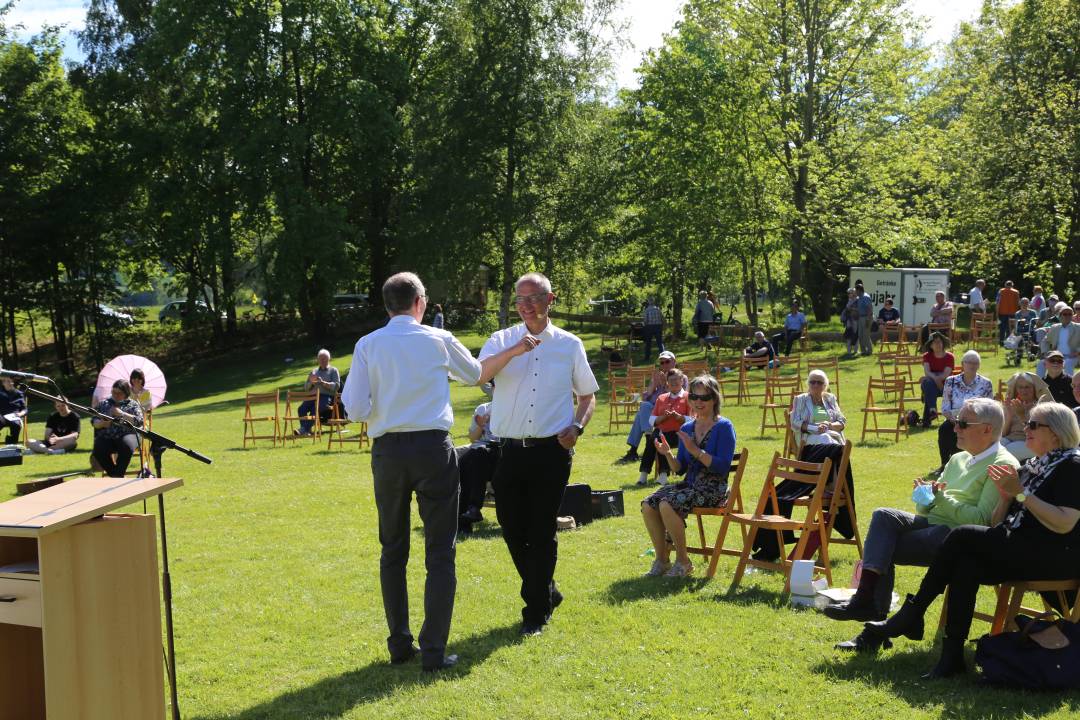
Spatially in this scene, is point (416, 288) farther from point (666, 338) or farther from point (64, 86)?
point (64, 86)

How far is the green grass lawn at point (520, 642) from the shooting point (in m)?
4.92

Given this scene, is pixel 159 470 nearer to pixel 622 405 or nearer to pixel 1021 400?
pixel 1021 400

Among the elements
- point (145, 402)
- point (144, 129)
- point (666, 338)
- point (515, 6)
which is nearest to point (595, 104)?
point (515, 6)

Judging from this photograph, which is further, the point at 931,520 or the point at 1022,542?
the point at 931,520

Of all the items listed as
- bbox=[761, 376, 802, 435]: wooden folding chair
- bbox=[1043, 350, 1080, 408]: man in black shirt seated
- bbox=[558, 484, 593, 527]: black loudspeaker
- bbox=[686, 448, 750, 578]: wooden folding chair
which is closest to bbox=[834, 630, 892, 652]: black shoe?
bbox=[686, 448, 750, 578]: wooden folding chair

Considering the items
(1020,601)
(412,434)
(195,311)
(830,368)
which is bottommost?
(1020,601)

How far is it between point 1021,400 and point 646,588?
375 centimetres

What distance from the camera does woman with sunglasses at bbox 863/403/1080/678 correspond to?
5.14m

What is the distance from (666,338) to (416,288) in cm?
2925

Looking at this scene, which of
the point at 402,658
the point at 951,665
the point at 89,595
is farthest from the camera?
the point at 402,658

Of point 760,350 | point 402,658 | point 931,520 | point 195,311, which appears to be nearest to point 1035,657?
point 931,520

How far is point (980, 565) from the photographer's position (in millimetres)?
5270

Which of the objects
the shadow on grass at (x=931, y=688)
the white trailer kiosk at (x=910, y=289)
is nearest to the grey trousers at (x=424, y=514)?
the shadow on grass at (x=931, y=688)

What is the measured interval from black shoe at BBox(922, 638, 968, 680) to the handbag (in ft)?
0.29
